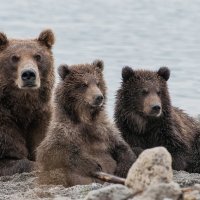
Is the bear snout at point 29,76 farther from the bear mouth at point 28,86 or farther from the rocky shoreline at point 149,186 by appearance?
the rocky shoreline at point 149,186

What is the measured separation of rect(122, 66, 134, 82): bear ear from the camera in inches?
489

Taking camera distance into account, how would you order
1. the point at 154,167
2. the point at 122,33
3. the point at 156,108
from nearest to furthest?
the point at 154,167
the point at 156,108
the point at 122,33

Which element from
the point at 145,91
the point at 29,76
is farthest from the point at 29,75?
the point at 145,91

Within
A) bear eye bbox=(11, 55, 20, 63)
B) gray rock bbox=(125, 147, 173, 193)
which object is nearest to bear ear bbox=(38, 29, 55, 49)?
bear eye bbox=(11, 55, 20, 63)

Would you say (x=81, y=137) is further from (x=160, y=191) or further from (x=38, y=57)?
(x=160, y=191)

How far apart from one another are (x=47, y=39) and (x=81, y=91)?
1.41m

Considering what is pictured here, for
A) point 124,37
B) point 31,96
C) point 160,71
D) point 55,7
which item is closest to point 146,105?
point 160,71

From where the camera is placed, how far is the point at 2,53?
12156 millimetres

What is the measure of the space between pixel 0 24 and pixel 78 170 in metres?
23.1

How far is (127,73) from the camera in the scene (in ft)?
40.9

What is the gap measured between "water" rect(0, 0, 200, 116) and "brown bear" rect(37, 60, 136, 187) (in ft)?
16.1

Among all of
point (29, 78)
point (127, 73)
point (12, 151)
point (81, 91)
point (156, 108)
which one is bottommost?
point (12, 151)

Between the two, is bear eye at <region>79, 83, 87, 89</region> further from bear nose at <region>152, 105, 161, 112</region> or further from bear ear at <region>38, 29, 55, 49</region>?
bear ear at <region>38, 29, 55, 49</region>

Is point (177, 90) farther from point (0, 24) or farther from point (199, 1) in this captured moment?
point (199, 1)
